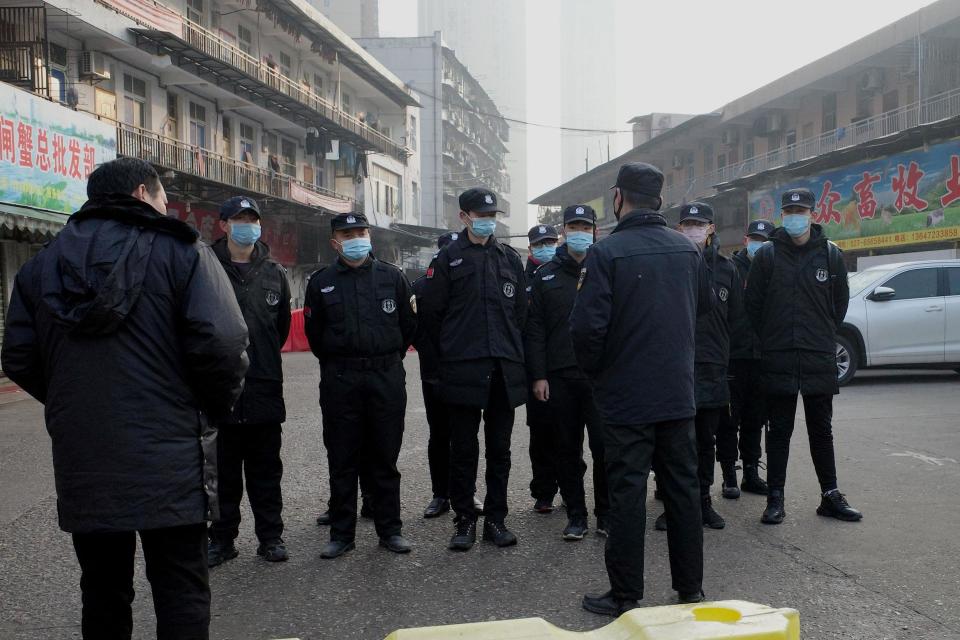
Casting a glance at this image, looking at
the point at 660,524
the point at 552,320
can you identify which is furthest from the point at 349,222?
the point at 660,524

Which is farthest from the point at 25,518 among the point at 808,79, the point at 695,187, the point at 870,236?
the point at 695,187

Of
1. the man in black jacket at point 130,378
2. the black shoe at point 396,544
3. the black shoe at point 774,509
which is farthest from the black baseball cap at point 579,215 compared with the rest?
the man in black jacket at point 130,378

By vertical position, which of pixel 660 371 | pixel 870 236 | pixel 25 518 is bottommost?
pixel 25 518

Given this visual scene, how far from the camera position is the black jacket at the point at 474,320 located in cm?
491

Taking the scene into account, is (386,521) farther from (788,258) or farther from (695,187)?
(695,187)

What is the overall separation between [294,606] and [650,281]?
2.28m

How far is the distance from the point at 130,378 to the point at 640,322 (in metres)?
2.19

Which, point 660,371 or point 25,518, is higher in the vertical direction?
point 660,371

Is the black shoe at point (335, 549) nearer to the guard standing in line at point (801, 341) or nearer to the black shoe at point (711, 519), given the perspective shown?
the black shoe at point (711, 519)

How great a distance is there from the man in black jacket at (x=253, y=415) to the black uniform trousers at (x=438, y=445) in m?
1.35

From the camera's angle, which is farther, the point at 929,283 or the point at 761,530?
the point at 929,283

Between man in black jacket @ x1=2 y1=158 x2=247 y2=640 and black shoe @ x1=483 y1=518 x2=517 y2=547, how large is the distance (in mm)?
2251

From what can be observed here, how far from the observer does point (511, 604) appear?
12.7 ft

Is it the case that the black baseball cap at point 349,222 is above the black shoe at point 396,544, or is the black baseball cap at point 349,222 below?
above
